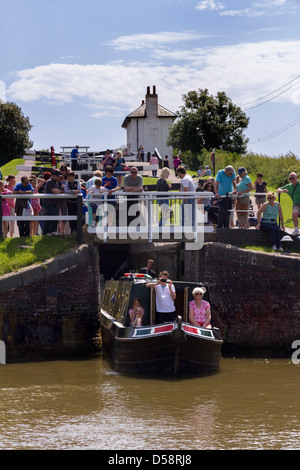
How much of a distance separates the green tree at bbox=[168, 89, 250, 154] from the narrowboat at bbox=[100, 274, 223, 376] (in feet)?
118

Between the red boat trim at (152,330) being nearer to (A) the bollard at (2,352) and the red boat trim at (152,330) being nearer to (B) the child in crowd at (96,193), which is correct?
(A) the bollard at (2,352)

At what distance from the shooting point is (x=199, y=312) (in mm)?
16109

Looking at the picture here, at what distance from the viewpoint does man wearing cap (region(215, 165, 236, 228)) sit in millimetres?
18938

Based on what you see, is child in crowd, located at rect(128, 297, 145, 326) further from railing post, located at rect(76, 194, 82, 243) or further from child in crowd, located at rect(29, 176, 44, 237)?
child in crowd, located at rect(29, 176, 44, 237)

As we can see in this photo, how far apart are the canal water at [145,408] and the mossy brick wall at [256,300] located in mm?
799

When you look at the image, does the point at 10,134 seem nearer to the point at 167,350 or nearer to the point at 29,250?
the point at 29,250

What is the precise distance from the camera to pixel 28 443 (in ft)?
36.8

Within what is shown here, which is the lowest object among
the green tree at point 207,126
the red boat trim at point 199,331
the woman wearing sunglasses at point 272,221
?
the red boat trim at point 199,331

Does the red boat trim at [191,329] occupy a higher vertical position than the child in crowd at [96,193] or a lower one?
lower

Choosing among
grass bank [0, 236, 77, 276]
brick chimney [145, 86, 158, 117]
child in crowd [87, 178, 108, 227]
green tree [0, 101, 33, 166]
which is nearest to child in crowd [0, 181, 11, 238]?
grass bank [0, 236, 77, 276]

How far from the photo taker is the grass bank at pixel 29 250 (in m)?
17.0

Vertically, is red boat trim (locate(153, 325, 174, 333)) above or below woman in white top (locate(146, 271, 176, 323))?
below

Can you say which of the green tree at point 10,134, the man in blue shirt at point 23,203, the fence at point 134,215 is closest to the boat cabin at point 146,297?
the fence at point 134,215
